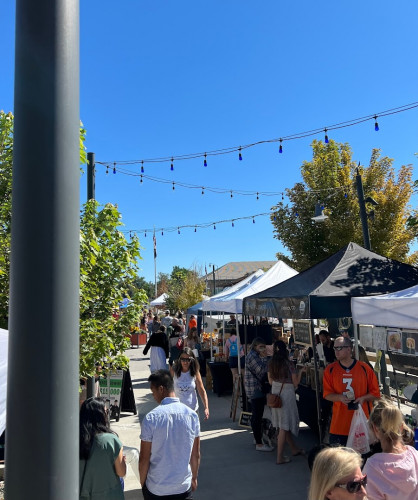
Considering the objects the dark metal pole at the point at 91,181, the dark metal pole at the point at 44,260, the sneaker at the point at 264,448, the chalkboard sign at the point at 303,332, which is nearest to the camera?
the dark metal pole at the point at 44,260

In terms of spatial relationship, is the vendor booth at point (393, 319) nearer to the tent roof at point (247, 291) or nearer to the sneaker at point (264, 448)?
the sneaker at point (264, 448)

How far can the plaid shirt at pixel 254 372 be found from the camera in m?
6.87

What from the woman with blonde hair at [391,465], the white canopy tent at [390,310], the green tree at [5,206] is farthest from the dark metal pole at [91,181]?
the woman with blonde hair at [391,465]

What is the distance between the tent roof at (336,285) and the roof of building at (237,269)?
6407 centimetres

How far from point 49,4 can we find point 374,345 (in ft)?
17.8

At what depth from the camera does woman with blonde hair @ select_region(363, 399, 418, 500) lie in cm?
278

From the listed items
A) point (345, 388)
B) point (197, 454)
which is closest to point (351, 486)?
point (197, 454)

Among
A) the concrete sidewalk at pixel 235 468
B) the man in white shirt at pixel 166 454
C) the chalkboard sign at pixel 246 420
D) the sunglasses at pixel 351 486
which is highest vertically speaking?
the sunglasses at pixel 351 486

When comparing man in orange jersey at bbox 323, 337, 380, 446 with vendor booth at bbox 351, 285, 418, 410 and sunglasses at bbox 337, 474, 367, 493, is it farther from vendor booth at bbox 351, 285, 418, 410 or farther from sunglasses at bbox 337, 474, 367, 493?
sunglasses at bbox 337, 474, 367, 493

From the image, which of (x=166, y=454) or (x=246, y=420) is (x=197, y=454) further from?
(x=246, y=420)

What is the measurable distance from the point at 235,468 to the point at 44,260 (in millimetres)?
5411

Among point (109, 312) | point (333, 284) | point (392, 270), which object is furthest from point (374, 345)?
point (109, 312)

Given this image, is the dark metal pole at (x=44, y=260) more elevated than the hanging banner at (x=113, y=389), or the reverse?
the dark metal pole at (x=44, y=260)

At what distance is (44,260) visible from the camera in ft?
4.92
